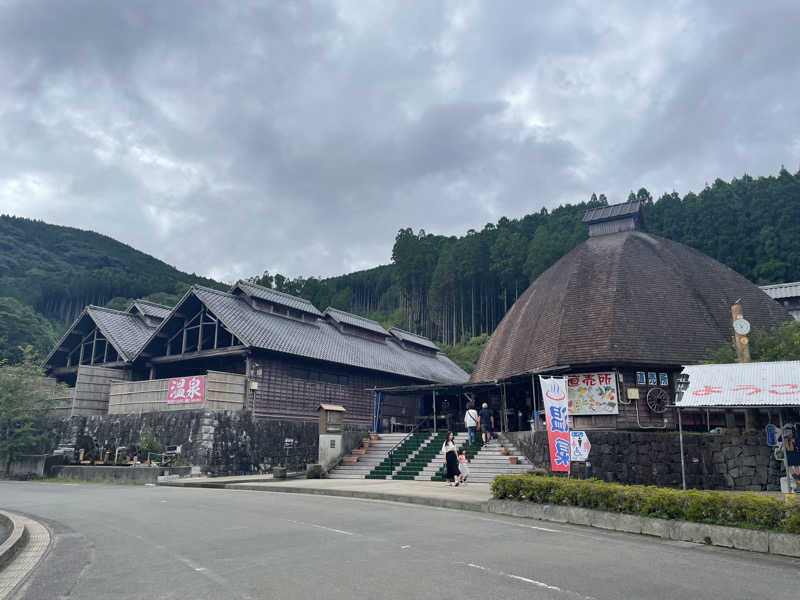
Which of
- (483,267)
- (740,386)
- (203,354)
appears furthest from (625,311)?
(483,267)

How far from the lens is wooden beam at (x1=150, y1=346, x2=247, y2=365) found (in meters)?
27.0

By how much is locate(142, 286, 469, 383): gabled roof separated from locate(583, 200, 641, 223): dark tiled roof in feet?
47.7

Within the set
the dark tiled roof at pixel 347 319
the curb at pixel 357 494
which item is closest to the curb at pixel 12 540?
the curb at pixel 357 494

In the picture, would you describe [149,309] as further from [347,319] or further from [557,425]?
[557,425]

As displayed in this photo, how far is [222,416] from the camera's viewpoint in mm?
24844

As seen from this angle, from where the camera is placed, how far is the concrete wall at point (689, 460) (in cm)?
1727

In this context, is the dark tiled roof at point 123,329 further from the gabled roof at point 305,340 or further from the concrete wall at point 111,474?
the concrete wall at point 111,474

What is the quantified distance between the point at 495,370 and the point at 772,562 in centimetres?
2090

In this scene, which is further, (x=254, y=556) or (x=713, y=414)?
(x=713, y=414)

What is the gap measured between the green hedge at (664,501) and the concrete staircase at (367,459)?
35.9 feet

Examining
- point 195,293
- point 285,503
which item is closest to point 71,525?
point 285,503

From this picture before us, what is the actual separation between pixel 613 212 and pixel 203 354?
24985 mm

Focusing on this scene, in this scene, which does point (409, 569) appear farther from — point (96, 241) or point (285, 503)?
point (96, 241)

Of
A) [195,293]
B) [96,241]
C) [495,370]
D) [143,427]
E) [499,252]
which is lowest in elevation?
[143,427]
